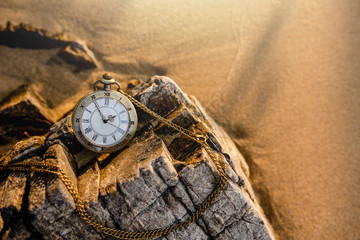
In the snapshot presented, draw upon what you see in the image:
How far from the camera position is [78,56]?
5789mm

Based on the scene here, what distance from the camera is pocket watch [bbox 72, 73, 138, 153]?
351 centimetres

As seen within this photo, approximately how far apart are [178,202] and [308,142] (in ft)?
11.8

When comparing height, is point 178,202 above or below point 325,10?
below

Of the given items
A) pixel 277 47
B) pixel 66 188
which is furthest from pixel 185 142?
pixel 277 47

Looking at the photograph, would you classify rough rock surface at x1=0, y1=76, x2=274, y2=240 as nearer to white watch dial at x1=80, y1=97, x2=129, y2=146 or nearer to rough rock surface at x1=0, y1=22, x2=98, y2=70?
white watch dial at x1=80, y1=97, x2=129, y2=146

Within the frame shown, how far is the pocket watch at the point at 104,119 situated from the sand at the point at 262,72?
2.04 meters

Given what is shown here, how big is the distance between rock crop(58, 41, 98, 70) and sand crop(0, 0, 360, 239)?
0.69 ft

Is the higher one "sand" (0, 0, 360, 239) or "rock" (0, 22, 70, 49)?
"rock" (0, 22, 70, 49)

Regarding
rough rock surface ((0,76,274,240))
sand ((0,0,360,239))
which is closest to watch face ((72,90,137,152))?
rough rock surface ((0,76,274,240))

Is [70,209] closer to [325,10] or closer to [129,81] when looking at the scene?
[129,81]

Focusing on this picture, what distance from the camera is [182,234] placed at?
3.54m

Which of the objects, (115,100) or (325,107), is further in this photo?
(325,107)

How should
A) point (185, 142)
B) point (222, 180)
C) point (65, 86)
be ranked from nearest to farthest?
point (222, 180), point (185, 142), point (65, 86)

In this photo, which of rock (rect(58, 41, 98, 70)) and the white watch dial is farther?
rock (rect(58, 41, 98, 70))
